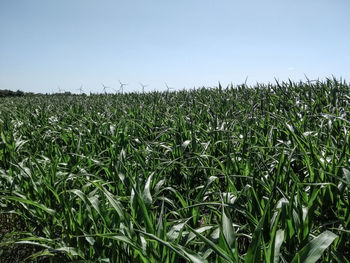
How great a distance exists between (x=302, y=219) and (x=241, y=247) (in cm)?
56

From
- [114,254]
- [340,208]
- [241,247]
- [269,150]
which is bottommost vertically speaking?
[241,247]

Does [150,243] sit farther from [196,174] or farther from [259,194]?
[196,174]

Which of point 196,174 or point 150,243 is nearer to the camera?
point 150,243

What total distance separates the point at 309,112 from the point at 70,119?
314 centimetres

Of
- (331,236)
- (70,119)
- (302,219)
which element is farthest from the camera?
(70,119)

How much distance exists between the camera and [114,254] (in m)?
1.25

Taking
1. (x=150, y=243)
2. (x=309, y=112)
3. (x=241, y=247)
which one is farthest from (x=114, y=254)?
(x=309, y=112)

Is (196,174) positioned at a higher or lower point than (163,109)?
lower

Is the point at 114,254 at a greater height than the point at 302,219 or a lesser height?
Answer: lesser

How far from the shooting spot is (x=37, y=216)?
1716 millimetres

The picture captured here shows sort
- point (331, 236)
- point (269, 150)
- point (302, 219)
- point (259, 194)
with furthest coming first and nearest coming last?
point (269, 150) < point (259, 194) < point (302, 219) < point (331, 236)

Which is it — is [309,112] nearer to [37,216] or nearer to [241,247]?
[241,247]

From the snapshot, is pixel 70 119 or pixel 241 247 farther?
pixel 70 119

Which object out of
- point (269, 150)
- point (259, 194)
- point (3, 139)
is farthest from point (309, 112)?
point (3, 139)
